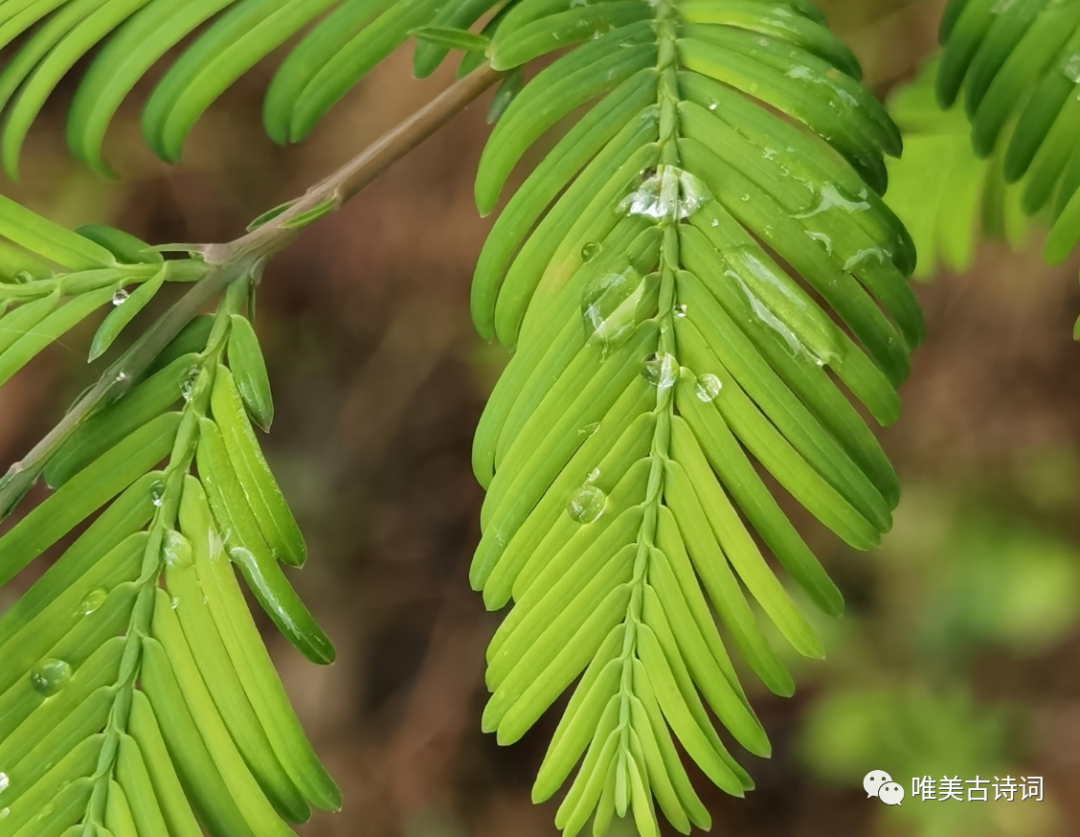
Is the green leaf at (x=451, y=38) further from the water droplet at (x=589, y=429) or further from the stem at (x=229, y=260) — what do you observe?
the water droplet at (x=589, y=429)

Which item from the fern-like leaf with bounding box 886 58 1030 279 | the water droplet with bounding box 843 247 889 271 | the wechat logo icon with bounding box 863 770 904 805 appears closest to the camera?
the water droplet with bounding box 843 247 889 271

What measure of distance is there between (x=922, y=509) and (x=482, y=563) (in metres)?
1.02

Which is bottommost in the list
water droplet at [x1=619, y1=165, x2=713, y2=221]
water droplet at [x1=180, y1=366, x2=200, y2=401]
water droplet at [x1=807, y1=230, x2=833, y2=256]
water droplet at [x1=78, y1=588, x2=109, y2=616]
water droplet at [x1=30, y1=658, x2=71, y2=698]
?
water droplet at [x1=30, y1=658, x2=71, y2=698]

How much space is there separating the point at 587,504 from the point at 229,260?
291mm

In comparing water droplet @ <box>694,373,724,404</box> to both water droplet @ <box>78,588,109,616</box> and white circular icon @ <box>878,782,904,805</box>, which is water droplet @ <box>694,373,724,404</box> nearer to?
water droplet @ <box>78,588,109,616</box>

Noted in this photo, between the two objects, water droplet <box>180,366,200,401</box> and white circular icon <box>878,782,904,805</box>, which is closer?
water droplet <box>180,366,200,401</box>

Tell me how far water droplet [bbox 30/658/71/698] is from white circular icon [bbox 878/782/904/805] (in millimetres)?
1148

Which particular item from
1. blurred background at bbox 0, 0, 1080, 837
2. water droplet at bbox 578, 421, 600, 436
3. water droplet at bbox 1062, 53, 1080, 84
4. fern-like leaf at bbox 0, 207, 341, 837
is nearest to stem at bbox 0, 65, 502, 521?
fern-like leaf at bbox 0, 207, 341, 837

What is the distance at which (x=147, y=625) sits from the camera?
19.7 inches

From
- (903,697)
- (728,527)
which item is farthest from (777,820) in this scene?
(728,527)

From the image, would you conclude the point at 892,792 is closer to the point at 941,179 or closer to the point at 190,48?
the point at 941,179

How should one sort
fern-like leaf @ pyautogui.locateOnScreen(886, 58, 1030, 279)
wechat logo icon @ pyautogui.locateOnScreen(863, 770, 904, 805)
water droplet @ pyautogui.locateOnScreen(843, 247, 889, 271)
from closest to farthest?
1. water droplet @ pyautogui.locateOnScreen(843, 247, 889, 271)
2. fern-like leaf @ pyautogui.locateOnScreen(886, 58, 1030, 279)
3. wechat logo icon @ pyautogui.locateOnScreen(863, 770, 904, 805)

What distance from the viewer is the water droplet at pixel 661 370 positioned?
1.49ft

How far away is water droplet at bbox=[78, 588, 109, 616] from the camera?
50 cm
